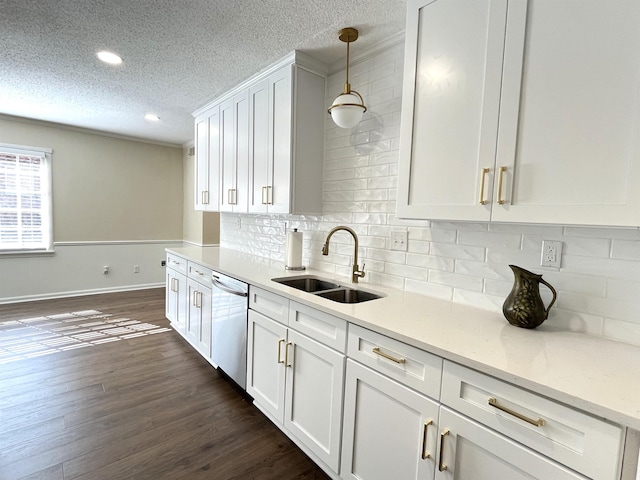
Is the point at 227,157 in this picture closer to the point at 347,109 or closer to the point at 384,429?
the point at 347,109

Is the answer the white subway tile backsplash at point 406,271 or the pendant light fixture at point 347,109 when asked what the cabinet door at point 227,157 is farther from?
the white subway tile backsplash at point 406,271

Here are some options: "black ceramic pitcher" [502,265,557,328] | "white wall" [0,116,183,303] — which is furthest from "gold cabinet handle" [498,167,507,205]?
"white wall" [0,116,183,303]

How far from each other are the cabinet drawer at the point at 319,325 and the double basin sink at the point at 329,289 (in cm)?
18

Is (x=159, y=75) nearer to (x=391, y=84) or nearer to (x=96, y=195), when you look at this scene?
(x=391, y=84)

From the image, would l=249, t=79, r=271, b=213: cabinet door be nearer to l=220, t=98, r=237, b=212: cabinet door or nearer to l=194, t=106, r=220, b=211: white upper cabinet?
l=220, t=98, r=237, b=212: cabinet door

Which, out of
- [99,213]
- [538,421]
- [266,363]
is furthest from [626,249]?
[99,213]

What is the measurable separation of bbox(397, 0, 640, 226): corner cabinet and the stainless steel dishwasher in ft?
4.29

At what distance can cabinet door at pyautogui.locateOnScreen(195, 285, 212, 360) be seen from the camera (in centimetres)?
268

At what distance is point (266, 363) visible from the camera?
2.00 meters

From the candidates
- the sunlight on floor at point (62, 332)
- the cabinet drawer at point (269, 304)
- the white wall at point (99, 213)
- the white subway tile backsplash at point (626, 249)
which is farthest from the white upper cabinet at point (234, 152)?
the white wall at point (99, 213)

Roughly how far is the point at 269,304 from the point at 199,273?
1.15m

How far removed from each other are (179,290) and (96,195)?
9.49ft

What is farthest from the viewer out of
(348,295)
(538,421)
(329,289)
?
(329,289)

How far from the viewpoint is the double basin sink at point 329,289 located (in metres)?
1.97
